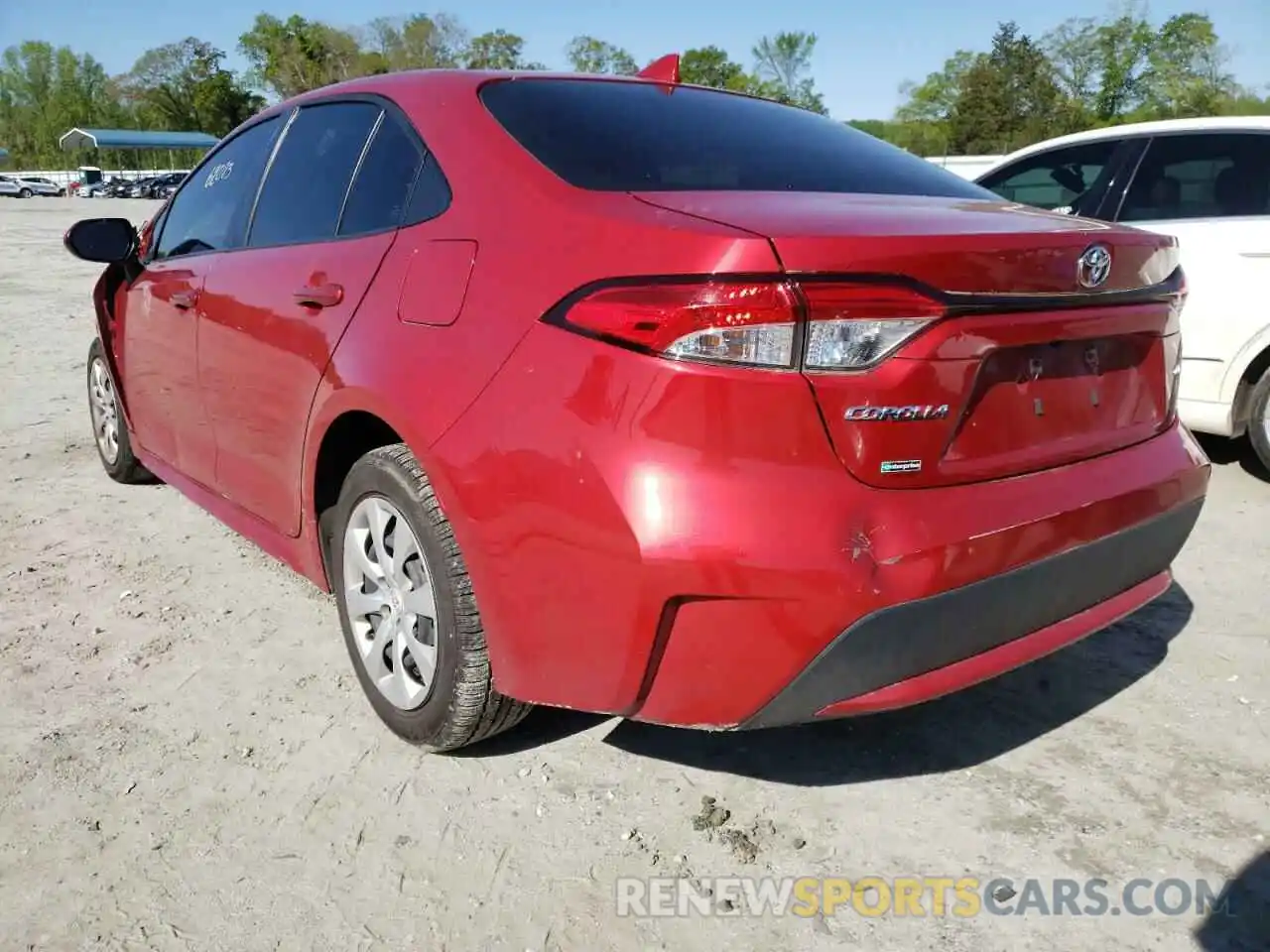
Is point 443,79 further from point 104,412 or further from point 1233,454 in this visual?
point 1233,454

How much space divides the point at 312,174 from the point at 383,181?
19.5 inches

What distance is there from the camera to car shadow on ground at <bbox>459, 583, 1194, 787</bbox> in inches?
94.7

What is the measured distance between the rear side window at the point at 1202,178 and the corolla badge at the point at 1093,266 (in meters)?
3.23

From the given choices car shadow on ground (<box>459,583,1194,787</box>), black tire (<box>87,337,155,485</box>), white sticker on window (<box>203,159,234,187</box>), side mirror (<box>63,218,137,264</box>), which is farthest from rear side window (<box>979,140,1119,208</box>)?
black tire (<box>87,337,155,485</box>)

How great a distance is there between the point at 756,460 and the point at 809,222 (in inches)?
17.8

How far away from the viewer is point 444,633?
Answer: 2.19 m

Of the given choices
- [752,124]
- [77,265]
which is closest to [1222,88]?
[77,265]

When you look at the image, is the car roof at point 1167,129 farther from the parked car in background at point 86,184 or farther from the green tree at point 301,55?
the green tree at point 301,55

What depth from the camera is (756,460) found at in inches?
67.3

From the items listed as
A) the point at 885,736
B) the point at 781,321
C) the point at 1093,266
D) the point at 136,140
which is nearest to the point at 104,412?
the point at 885,736

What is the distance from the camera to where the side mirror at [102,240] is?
3.87 m

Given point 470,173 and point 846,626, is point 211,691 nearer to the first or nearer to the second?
point 470,173

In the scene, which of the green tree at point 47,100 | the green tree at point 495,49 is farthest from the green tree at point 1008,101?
the green tree at point 47,100

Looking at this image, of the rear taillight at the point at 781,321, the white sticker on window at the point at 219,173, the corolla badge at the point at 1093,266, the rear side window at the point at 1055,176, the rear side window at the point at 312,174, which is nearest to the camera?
the rear taillight at the point at 781,321
